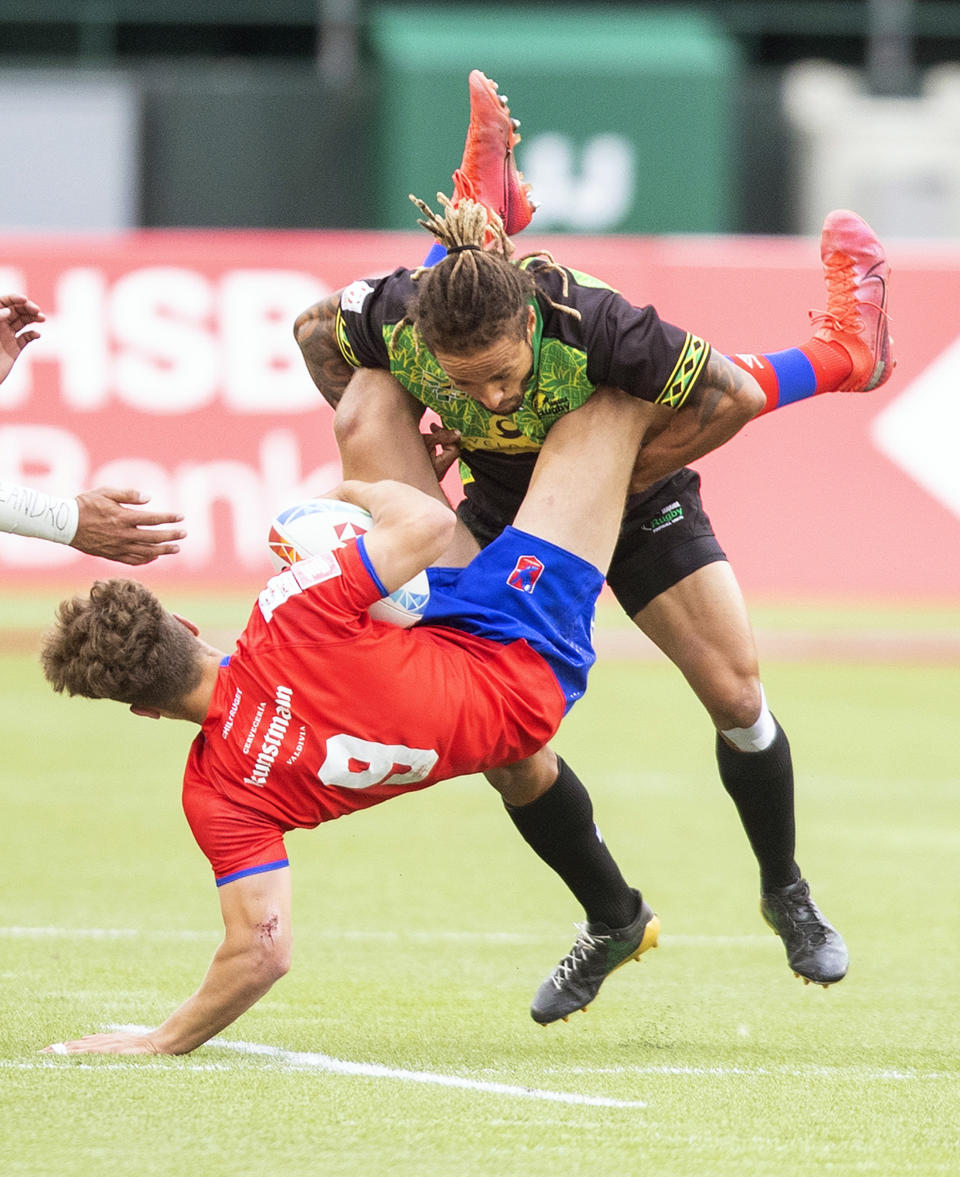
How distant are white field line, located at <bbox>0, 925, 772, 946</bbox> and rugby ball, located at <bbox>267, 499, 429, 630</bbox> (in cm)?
178

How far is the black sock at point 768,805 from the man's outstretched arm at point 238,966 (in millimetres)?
1533

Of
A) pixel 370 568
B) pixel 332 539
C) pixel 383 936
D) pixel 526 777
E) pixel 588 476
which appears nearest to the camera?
pixel 370 568

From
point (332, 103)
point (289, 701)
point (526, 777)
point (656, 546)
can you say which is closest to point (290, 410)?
point (332, 103)

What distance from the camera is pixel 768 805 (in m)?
5.79

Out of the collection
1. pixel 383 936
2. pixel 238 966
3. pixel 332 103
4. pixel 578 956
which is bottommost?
pixel 332 103

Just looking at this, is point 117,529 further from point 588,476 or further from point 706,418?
point 706,418

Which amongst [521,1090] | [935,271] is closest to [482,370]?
[521,1090]

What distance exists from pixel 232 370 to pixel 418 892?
7.14 m

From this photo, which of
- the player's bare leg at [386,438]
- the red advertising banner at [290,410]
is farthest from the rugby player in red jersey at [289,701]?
the red advertising banner at [290,410]

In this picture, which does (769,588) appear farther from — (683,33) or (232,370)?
(683,33)

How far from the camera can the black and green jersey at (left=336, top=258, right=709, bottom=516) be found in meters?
5.16

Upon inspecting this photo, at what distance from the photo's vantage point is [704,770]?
33.3 feet

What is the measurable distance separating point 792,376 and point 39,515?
2.02m

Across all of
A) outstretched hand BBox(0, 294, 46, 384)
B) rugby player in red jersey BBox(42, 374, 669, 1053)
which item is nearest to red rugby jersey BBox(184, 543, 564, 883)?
rugby player in red jersey BBox(42, 374, 669, 1053)
